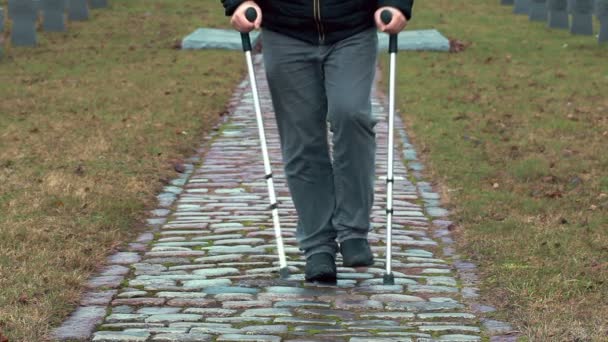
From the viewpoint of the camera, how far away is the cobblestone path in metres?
5.43

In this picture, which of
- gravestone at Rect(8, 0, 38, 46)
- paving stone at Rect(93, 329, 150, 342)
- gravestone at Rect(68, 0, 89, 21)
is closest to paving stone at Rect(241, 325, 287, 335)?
paving stone at Rect(93, 329, 150, 342)

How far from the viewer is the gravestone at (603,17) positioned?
61.0ft

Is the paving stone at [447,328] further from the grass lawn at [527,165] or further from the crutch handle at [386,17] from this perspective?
the crutch handle at [386,17]

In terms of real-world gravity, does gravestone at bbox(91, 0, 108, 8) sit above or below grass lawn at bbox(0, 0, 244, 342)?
below

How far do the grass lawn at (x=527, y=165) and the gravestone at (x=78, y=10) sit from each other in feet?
24.8

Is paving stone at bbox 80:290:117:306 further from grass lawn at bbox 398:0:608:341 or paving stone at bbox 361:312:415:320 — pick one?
grass lawn at bbox 398:0:608:341

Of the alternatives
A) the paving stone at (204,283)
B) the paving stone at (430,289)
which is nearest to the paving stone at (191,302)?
the paving stone at (204,283)

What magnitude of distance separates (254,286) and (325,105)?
3.06 feet

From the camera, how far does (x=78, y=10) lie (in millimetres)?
23344

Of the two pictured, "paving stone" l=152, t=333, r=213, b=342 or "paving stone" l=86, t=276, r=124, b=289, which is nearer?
"paving stone" l=152, t=333, r=213, b=342

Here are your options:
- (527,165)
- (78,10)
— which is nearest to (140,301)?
(527,165)

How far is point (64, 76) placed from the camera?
15359 mm

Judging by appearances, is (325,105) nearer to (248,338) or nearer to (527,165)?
(248,338)

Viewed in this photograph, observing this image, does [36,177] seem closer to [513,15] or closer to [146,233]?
[146,233]
